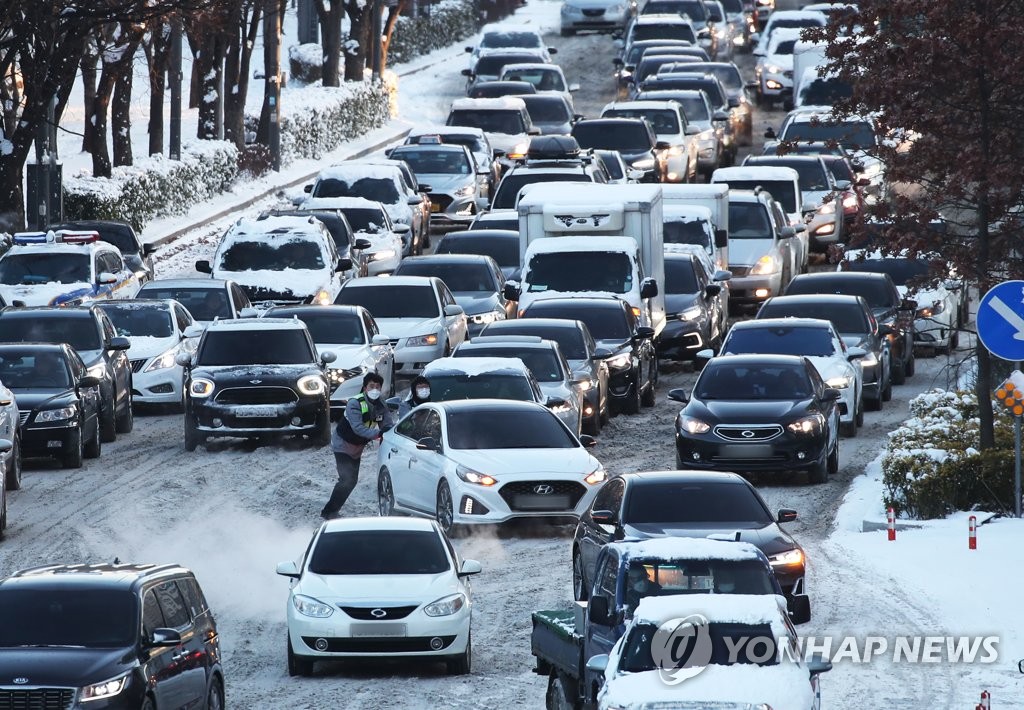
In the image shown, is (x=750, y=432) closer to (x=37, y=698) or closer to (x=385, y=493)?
(x=385, y=493)

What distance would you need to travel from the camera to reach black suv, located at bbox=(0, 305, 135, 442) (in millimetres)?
27859

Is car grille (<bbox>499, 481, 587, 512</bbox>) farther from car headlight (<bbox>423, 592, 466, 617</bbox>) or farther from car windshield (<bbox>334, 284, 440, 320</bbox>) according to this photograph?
car windshield (<bbox>334, 284, 440, 320</bbox>)

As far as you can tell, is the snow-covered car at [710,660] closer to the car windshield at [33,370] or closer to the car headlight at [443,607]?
the car headlight at [443,607]

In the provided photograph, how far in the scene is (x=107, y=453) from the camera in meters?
27.2

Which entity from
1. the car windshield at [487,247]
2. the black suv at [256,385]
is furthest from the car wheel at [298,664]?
the car windshield at [487,247]

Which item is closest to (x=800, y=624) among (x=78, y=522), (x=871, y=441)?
(x=78, y=522)

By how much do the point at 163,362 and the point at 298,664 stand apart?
14617 millimetres

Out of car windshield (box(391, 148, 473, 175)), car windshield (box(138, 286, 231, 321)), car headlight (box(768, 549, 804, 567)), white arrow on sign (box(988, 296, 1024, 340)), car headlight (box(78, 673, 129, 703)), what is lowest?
car windshield (box(391, 148, 473, 175))

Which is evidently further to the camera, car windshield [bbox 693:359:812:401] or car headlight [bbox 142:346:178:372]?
car headlight [bbox 142:346:178:372]

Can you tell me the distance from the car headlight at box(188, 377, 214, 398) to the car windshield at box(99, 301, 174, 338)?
4250 millimetres

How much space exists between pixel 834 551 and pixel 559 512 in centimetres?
280

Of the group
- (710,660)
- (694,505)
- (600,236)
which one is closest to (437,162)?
(600,236)

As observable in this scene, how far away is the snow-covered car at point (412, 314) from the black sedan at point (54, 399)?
18.8 feet

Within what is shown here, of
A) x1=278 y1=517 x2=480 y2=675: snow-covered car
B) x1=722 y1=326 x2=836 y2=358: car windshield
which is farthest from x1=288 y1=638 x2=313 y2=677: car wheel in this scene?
x1=722 y1=326 x2=836 y2=358: car windshield
